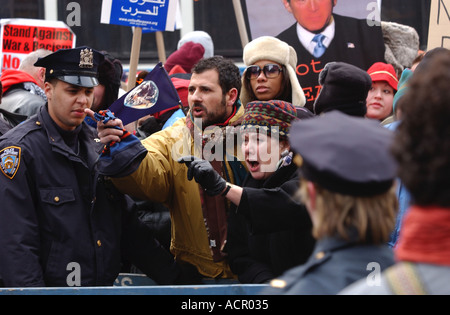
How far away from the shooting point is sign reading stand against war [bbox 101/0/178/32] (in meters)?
6.56

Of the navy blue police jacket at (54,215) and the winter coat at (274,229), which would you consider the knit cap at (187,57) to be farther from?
the winter coat at (274,229)

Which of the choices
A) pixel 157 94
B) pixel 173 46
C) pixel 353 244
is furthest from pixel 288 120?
pixel 173 46

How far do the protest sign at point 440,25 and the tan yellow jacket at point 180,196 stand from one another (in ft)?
7.35

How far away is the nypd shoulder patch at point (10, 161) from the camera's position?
3.87 meters

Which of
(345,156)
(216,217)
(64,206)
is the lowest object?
(216,217)

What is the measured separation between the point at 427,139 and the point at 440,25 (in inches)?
169

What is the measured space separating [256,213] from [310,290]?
167 cm

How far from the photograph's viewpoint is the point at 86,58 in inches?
174

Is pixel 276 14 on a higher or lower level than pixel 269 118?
higher

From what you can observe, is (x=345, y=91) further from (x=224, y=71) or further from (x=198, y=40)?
(x=198, y=40)

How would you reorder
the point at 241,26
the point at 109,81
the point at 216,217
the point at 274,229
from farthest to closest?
1. the point at 241,26
2. the point at 109,81
3. the point at 216,217
4. the point at 274,229

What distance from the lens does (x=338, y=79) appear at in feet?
14.1

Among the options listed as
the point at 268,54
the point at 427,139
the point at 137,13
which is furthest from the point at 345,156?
the point at 137,13

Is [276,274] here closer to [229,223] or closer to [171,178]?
[229,223]
